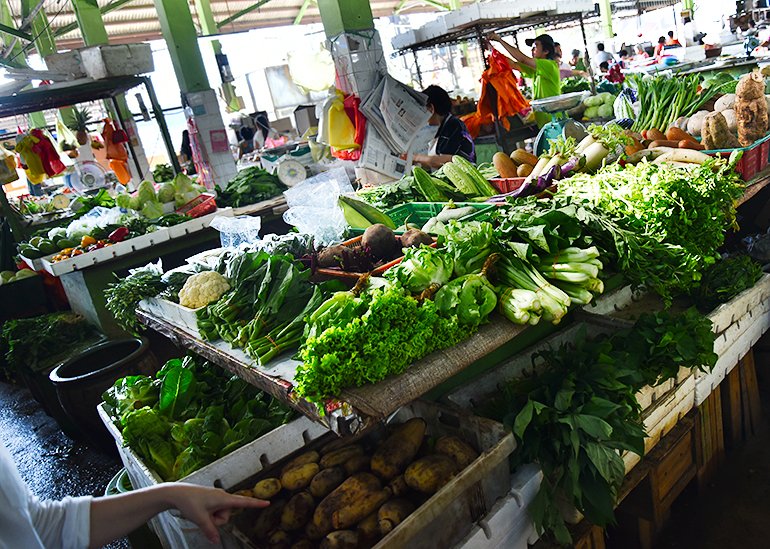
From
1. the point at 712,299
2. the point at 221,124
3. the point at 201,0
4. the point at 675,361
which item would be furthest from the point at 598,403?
the point at 201,0

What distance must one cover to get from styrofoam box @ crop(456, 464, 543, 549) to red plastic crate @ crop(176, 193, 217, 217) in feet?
16.2

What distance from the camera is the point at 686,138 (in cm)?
353

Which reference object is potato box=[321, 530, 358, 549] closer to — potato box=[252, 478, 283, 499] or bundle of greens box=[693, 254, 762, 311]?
potato box=[252, 478, 283, 499]

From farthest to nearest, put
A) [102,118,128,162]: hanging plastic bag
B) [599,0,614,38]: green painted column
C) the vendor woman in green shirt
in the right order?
[599,0,614,38]: green painted column < [102,118,128,162]: hanging plastic bag < the vendor woman in green shirt

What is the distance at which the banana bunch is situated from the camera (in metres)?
3.30

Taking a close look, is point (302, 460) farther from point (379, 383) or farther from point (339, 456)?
point (379, 383)

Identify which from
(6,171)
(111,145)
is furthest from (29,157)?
(6,171)

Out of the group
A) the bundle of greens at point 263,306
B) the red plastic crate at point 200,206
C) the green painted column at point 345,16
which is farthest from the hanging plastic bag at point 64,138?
the bundle of greens at point 263,306

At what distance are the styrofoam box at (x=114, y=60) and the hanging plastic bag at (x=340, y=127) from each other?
2.65 m

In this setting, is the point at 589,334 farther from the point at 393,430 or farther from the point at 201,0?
the point at 201,0

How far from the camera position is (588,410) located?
2033 mm

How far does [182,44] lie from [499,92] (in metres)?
6.27

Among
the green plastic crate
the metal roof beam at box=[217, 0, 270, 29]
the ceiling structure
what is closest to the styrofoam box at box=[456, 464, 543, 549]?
the green plastic crate

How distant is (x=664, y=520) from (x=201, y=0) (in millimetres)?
17274
